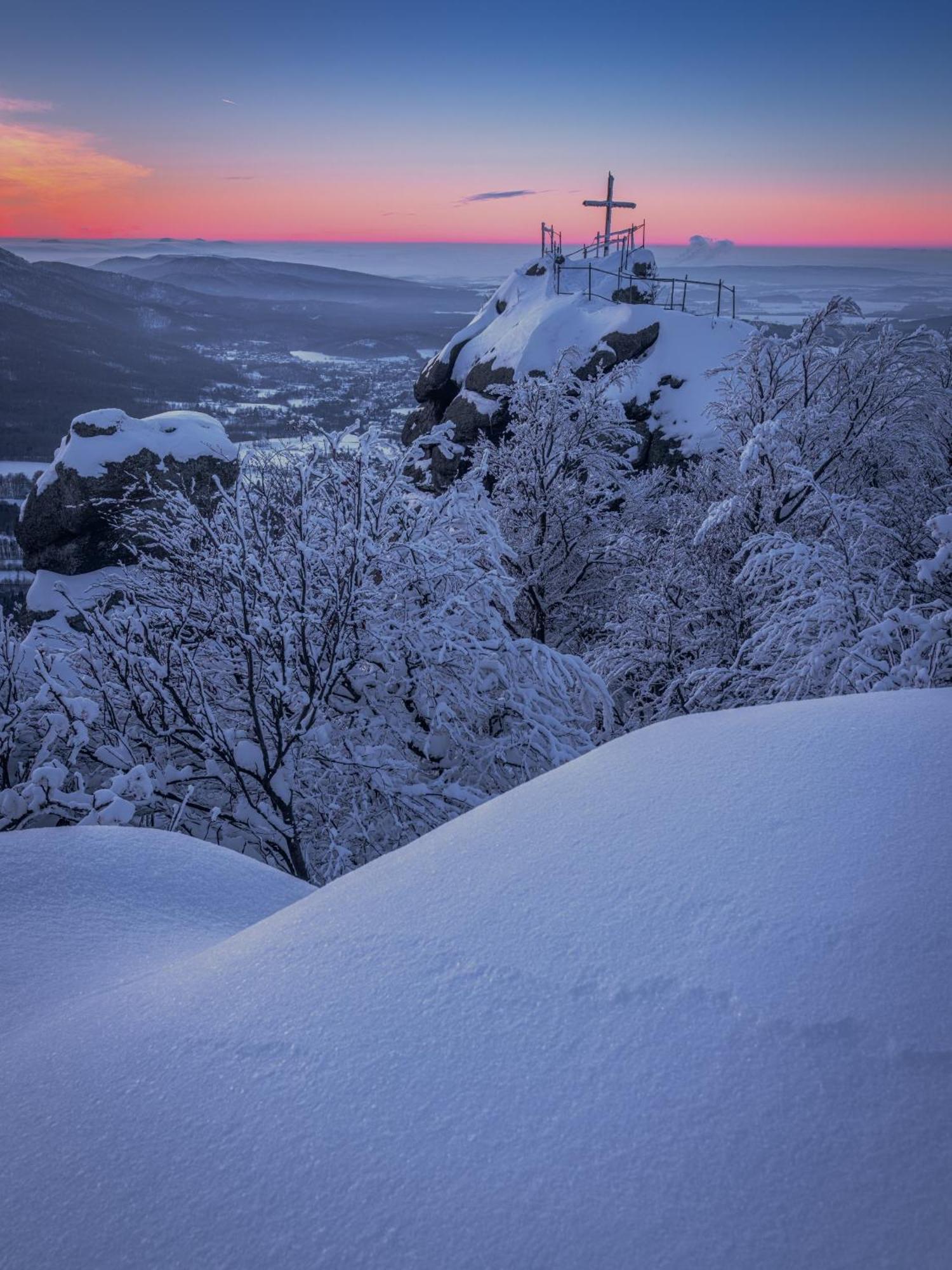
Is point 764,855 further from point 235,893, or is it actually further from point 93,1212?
point 235,893

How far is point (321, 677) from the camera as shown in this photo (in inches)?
314

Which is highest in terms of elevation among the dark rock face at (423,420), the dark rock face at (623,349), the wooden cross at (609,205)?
the wooden cross at (609,205)

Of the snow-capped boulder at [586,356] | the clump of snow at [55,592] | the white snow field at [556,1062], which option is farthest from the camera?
the snow-capped boulder at [586,356]

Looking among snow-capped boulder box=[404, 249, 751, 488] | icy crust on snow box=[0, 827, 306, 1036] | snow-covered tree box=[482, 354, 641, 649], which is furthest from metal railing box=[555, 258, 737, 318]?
icy crust on snow box=[0, 827, 306, 1036]

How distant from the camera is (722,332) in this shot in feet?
84.5

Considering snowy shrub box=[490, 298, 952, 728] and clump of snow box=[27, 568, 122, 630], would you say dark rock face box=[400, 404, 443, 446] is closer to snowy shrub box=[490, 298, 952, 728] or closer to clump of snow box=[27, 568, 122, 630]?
snowy shrub box=[490, 298, 952, 728]

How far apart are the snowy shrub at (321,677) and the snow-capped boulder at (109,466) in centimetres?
1062

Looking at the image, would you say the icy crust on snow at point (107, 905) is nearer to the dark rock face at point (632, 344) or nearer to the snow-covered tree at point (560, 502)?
the snow-covered tree at point (560, 502)

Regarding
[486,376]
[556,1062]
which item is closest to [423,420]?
[486,376]

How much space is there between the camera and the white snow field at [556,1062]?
1563 mm

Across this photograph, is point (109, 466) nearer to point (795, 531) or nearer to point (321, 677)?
point (321, 677)

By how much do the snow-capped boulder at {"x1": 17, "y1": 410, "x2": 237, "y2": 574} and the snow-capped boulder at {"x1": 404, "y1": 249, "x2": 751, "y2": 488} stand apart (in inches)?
295

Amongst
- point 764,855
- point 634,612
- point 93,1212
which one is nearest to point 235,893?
point 93,1212

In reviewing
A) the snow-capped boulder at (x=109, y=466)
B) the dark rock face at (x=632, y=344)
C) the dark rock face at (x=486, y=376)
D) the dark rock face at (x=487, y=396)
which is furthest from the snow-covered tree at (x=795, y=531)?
the snow-capped boulder at (x=109, y=466)
